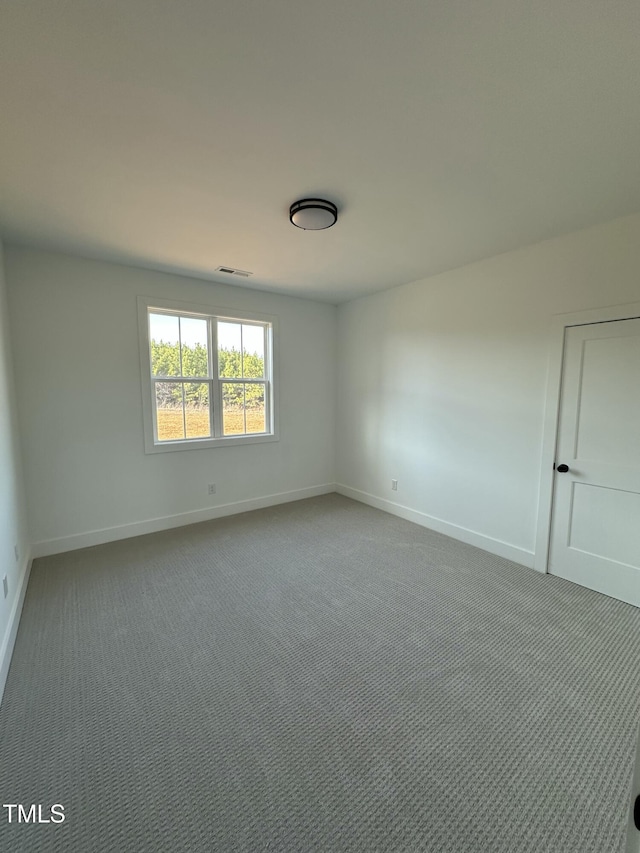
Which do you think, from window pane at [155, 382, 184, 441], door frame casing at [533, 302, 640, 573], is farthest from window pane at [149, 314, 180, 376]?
door frame casing at [533, 302, 640, 573]

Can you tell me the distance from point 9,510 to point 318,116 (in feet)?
9.36

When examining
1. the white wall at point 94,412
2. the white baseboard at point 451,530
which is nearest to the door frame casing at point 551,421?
the white baseboard at point 451,530

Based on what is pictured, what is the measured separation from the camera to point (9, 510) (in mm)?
2275

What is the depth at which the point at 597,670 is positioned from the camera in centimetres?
187

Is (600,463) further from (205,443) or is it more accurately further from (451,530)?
(205,443)

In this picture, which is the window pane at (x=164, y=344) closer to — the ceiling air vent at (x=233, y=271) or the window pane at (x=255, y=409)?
the ceiling air vent at (x=233, y=271)

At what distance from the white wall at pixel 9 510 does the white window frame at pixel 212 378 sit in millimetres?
997

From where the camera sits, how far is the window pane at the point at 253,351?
413 cm

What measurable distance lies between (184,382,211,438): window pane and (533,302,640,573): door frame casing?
128 inches

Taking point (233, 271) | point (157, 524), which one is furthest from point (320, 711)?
point (233, 271)

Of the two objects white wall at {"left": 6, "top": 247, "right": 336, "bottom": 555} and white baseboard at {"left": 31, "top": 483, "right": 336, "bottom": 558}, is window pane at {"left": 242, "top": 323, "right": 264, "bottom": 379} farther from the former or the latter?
white baseboard at {"left": 31, "top": 483, "right": 336, "bottom": 558}

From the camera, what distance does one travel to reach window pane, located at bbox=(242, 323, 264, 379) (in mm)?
4133

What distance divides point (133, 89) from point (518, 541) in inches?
146

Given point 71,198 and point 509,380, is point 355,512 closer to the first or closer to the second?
point 509,380
